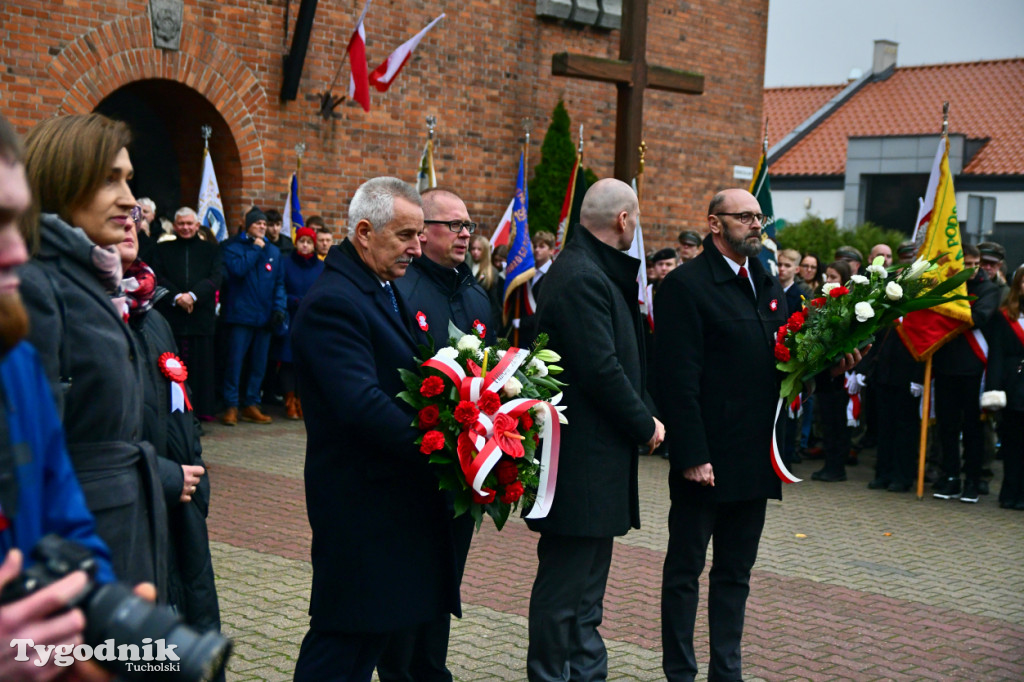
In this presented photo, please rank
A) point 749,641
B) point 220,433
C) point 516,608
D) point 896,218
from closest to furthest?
point 749,641 → point 516,608 → point 220,433 → point 896,218

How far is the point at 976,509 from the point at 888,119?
31062 mm

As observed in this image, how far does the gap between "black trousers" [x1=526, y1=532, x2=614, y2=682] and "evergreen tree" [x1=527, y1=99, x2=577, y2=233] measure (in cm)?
1155

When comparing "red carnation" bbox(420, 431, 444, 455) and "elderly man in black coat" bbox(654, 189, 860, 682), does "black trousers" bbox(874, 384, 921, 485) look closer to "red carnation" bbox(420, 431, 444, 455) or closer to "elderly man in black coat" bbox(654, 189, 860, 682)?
"elderly man in black coat" bbox(654, 189, 860, 682)

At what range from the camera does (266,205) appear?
13586 mm

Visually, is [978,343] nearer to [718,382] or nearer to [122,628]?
[718,382]

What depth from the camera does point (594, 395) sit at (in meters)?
4.43

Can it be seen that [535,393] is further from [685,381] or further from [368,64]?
[368,64]

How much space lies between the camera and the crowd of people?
92.7 inches

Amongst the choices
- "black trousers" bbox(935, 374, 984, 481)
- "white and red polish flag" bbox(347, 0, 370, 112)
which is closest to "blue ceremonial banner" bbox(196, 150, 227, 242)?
"white and red polish flag" bbox(347, 0, 370, 112)

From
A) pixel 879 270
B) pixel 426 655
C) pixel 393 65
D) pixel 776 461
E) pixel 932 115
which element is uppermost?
pixel 932 115

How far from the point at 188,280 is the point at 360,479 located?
8.04 m

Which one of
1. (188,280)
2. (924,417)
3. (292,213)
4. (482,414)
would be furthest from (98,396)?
(292,213)

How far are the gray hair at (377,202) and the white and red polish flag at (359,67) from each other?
978cm

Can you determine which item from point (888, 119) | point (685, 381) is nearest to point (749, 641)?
point (685, 381)
